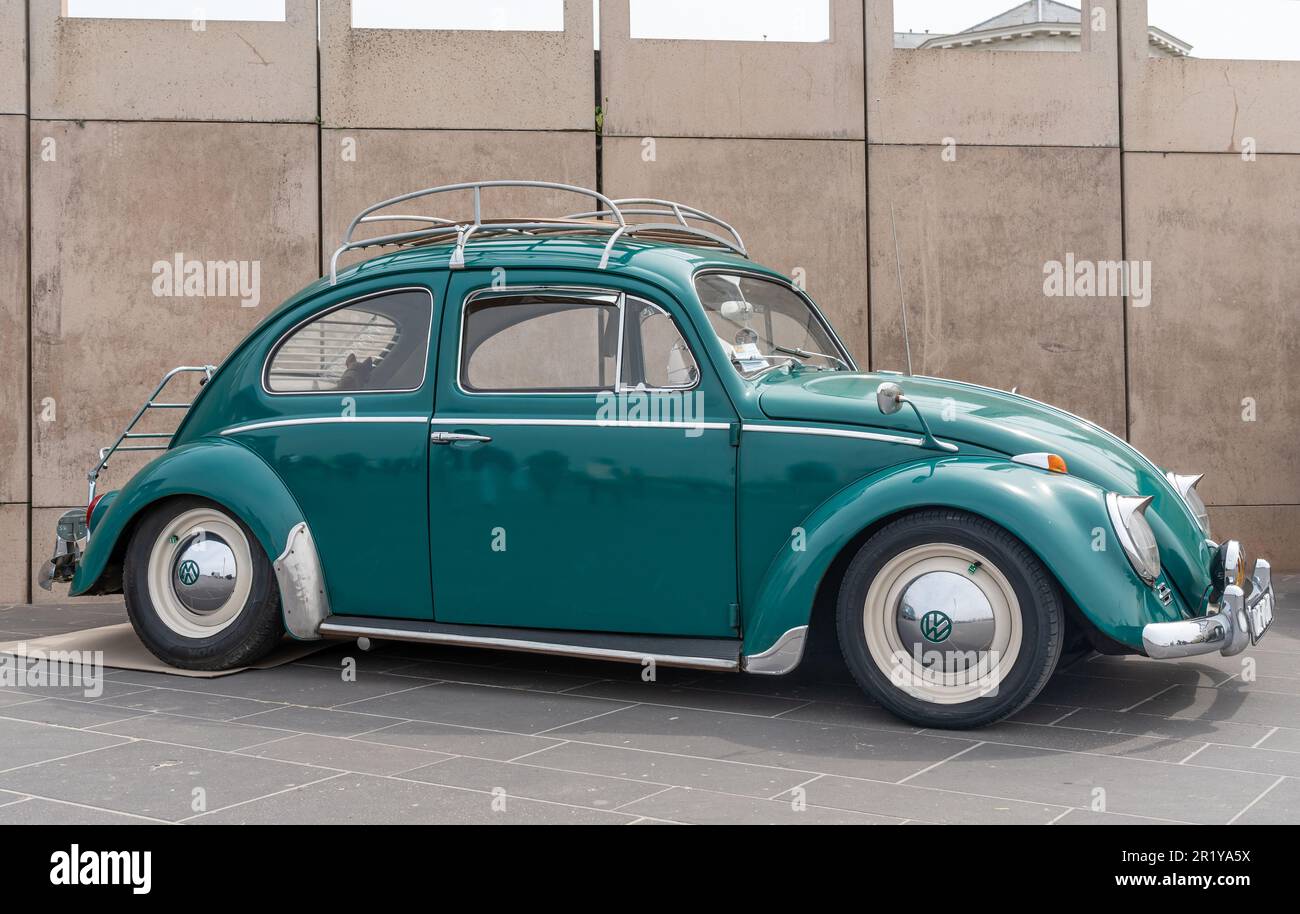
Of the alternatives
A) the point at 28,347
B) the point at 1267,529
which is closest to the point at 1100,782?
the point at 1267,529

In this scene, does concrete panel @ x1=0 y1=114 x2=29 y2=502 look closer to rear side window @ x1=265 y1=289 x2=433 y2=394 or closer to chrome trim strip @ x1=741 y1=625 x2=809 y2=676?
rear side window @ x1=265 y1=289 x2=433 y2=394

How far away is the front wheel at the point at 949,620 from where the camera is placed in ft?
13.8

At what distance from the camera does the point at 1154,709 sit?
15.2ft

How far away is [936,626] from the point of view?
430cm

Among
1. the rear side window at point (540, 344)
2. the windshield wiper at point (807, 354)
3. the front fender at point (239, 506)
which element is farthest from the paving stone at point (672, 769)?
the windshield wiper at point (807, 354)

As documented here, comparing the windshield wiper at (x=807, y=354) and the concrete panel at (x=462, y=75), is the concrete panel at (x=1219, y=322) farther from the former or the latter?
the concrete panel at (x=462, y=75)

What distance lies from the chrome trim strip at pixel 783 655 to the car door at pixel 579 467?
0.20 metres

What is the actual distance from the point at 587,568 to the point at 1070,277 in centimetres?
501

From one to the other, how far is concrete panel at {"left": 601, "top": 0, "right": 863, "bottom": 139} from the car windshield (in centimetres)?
302

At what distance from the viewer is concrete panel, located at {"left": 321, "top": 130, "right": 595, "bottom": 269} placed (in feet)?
26.6
